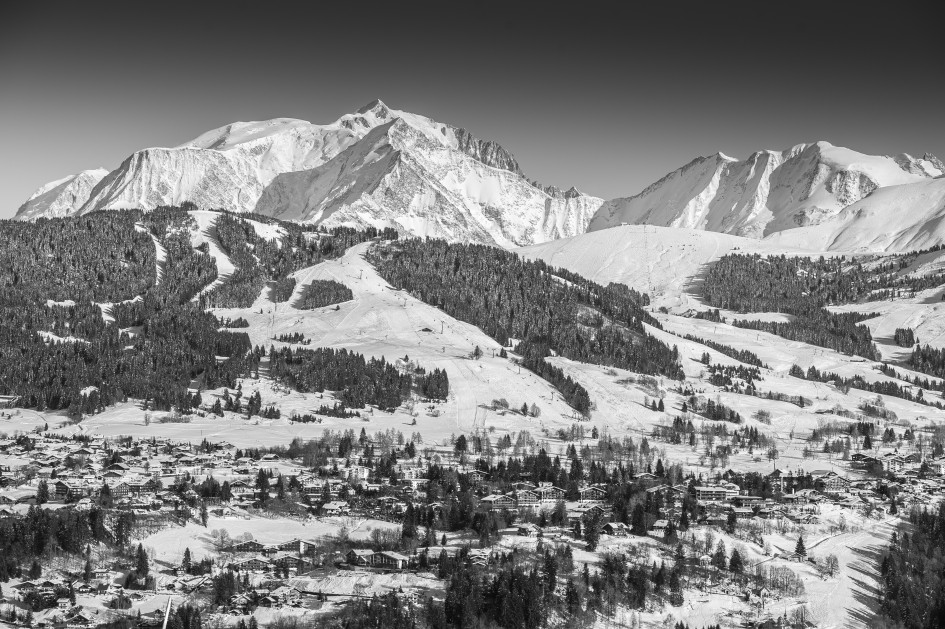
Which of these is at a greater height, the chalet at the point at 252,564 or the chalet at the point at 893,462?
the chalet at the point at 893,462

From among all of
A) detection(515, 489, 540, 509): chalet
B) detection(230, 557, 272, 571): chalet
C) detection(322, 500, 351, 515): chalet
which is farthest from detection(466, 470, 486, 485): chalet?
detection(230, 557, 272, 571): chalet

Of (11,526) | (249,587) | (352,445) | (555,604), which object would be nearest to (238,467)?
(352,445)

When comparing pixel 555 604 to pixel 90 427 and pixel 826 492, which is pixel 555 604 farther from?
pixel 90 427

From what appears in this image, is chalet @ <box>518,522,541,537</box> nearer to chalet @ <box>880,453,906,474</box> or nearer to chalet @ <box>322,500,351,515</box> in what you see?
chalet @ <box>322,500,351,515</box>

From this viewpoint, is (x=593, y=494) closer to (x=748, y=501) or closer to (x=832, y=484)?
(x=748, y=501)

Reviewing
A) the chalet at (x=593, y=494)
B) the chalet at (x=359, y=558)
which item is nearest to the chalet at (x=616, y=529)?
the chalet at (x=593, y=494)

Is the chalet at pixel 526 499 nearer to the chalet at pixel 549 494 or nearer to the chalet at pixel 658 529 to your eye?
the chalet at pixel 549 494

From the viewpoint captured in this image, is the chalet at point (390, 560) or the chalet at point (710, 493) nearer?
the chalet at point (390, 560)

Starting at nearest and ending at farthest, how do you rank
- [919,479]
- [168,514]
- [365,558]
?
[365,558] → [168,514] → [919,479]

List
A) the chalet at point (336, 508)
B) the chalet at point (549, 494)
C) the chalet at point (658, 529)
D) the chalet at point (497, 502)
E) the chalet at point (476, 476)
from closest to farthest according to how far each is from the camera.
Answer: the chalet at point (658, 529) → the chalet at point (336, 508) → the chalet at point (497, 502) → the chalet at point (549, 494) → the chalet at point (476, 476)

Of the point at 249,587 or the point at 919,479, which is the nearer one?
the point at 249,587

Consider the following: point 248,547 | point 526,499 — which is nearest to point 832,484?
point 526,499
